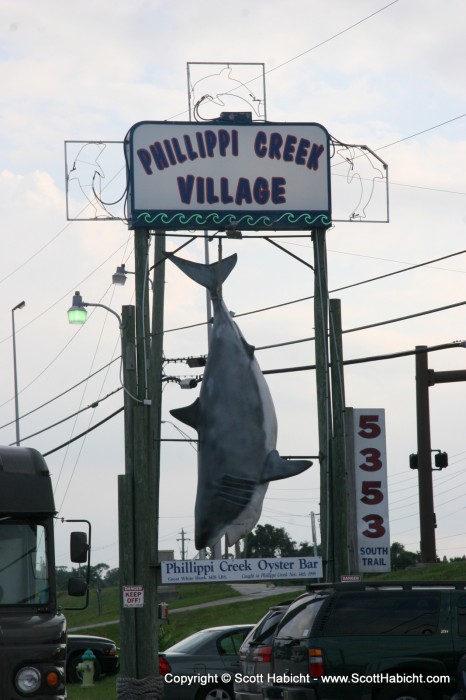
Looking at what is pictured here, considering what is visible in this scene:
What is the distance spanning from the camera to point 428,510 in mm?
38969

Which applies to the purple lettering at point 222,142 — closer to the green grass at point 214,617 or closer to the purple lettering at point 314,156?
the purple lettering at point 314,156

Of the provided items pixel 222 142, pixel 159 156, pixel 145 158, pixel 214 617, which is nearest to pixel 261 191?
pixel 222 142

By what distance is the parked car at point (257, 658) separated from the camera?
580 inches

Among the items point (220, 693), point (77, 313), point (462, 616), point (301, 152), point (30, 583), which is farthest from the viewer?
point (77, 313)

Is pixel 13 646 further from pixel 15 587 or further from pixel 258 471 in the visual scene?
pixel 258 471

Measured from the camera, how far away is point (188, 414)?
745 inches

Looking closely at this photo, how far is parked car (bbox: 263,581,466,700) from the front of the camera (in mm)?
13211

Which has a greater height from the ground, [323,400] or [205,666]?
[323,400]

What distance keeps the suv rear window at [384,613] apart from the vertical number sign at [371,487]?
17.3 ft

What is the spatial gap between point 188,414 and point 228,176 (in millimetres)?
3977

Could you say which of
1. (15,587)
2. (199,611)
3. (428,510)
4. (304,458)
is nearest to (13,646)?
(15,587)

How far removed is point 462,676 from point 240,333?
8268 millimetres

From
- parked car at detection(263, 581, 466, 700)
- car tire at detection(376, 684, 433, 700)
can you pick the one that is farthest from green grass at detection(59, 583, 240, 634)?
car tire at detection(376, 684, 433, 700)

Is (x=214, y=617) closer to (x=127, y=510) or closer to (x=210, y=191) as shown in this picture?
(x=127, y=510)
